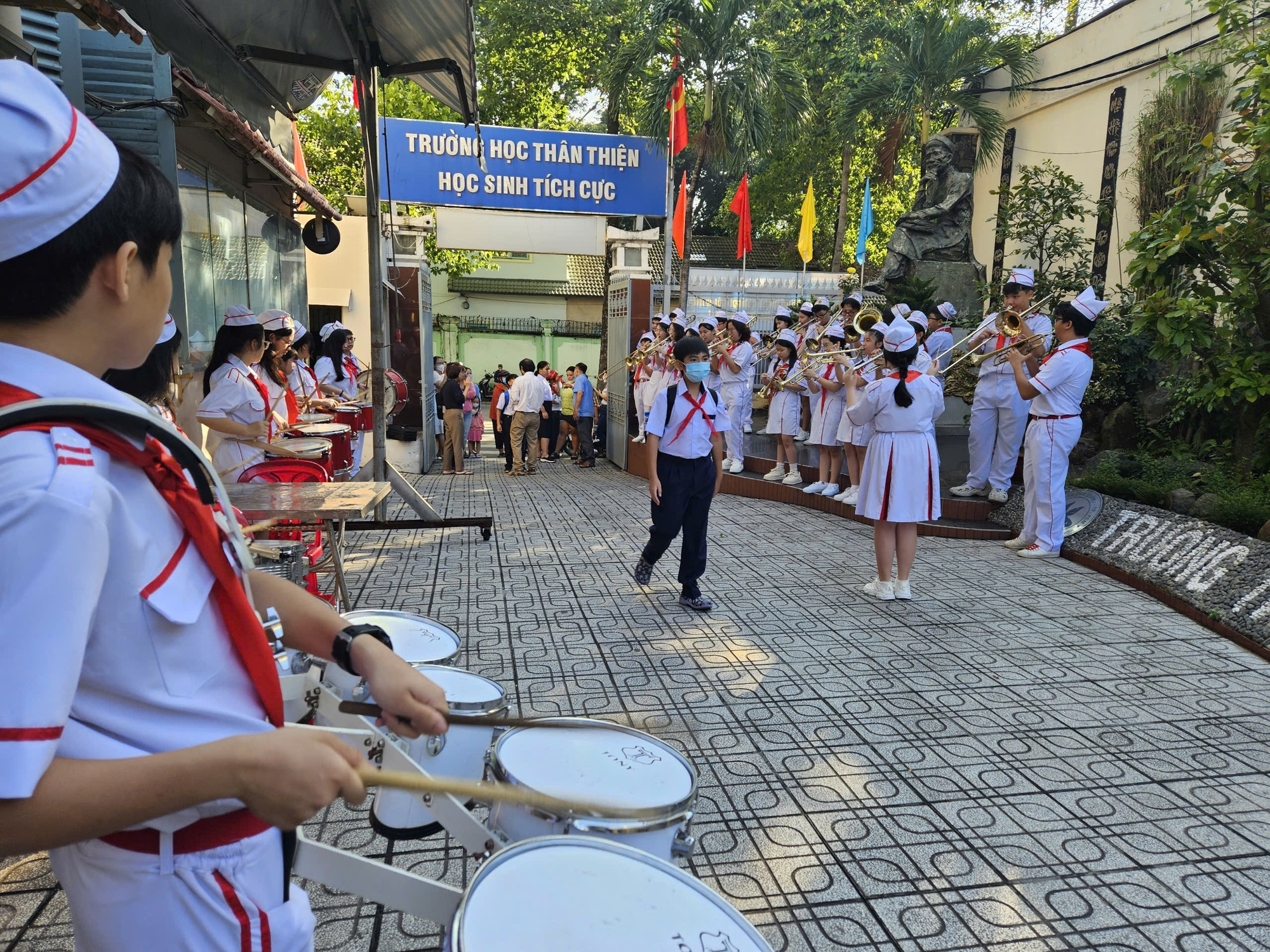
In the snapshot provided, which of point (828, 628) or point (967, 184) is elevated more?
point (967, 184)

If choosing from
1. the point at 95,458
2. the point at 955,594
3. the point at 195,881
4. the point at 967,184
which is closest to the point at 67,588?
the point at 95,458

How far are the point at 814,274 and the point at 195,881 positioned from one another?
2020 centimetres

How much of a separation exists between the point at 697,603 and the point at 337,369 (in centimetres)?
533

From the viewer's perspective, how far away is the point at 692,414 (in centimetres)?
568

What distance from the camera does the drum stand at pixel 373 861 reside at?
54.3 inches

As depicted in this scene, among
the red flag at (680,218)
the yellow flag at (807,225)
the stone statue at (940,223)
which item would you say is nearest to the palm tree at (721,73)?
the red flag at (680,218)

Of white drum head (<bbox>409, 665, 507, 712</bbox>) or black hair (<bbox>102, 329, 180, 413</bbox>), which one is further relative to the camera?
black hair (<bbox>102, 329, 180, 413</bbox>)

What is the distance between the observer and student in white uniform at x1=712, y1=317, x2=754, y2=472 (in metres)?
11.4

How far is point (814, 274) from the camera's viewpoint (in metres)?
19.8

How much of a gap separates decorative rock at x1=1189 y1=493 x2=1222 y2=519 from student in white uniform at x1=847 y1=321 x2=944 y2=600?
8.46 feet

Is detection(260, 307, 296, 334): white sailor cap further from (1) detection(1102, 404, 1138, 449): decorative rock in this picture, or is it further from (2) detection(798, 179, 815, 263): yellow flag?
(2) detection(798, 179, 815, 263): yellow flag

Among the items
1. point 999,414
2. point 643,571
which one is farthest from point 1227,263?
point 643,571

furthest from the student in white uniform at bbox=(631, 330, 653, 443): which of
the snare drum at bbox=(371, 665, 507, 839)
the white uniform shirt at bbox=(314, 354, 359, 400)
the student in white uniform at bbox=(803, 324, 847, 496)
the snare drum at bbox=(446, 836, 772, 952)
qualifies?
the snare drum at bbox=(446, 836, 772, 952)

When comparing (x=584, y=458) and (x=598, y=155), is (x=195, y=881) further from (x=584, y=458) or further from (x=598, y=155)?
(x=584, y=458)
